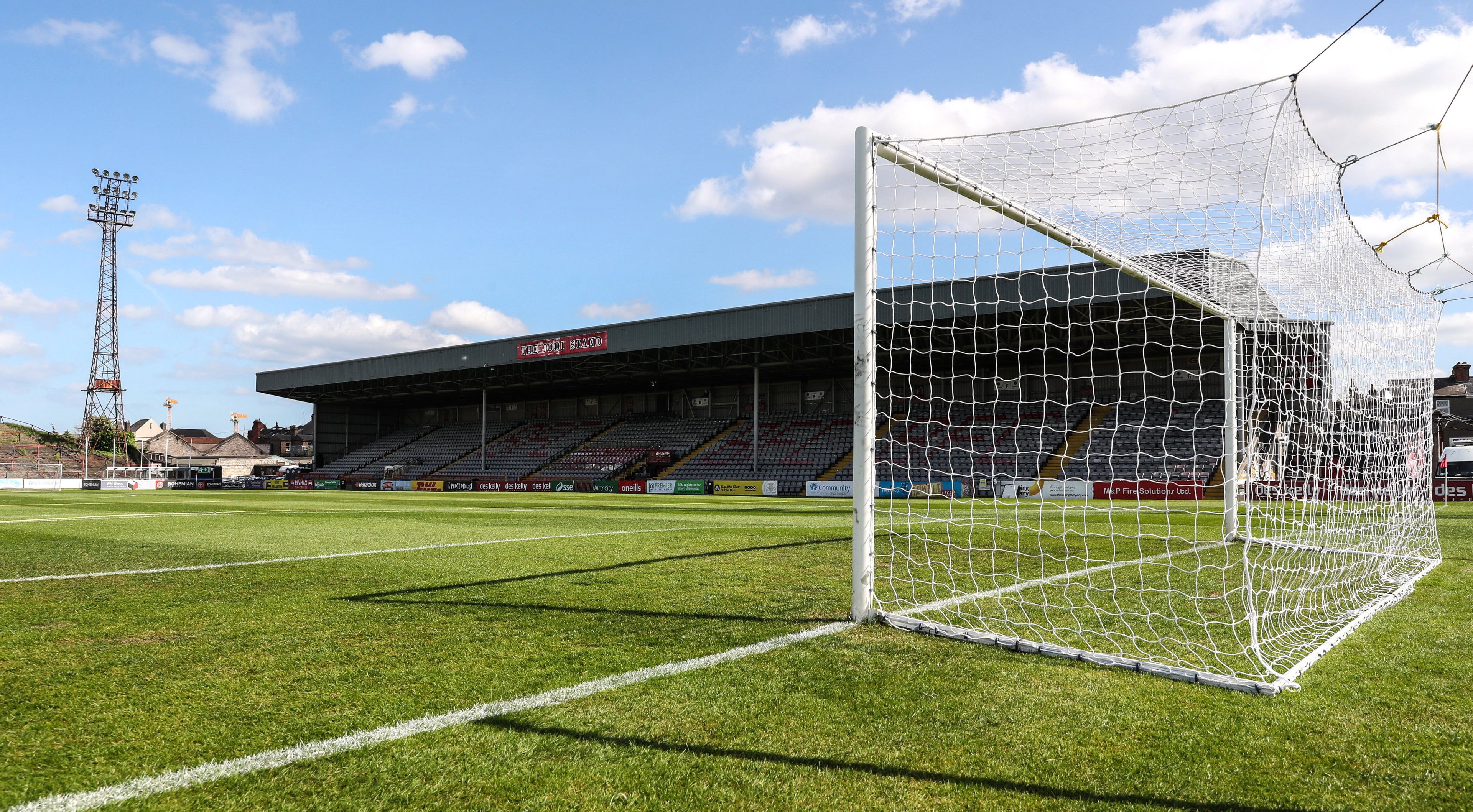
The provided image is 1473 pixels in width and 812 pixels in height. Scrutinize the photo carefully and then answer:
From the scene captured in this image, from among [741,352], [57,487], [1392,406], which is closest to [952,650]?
[1392,406]

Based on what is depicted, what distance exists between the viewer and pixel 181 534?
9.53 metres

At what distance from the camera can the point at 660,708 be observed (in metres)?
2.87

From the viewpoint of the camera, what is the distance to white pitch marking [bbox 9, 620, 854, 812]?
209cm

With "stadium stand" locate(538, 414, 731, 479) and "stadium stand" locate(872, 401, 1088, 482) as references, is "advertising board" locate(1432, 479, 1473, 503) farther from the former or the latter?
"stadium stand" locate(538, 414, 731, 479)

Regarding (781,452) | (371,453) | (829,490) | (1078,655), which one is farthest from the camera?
(371,453)

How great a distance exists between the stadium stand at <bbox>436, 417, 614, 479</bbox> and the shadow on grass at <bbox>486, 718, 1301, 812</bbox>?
1419 inches

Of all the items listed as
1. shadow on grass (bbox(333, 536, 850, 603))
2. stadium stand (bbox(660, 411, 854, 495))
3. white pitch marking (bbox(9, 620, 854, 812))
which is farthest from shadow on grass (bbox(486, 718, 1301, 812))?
stadium stand (bbox(660, 411, 854, 495))

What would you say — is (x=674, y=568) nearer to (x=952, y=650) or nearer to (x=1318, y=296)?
(x=952, y=650)

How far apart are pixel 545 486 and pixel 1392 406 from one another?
1254 inches

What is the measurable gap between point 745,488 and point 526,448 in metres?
15.9

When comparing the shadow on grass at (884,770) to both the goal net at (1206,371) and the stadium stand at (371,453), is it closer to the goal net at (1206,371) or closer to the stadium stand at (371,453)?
the goal net at (1206,371)

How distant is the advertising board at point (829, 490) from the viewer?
2694 cm

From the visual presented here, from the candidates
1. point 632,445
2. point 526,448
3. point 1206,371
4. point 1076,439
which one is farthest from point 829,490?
point 1206,371

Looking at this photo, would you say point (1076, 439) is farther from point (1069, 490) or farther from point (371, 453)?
point (371, 453)
